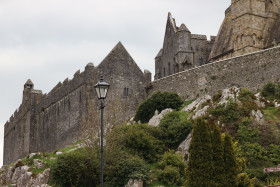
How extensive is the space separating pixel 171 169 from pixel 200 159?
16.2 ft

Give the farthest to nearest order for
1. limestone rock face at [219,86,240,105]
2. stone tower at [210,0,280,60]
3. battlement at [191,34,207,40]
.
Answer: battlement at [191,34,207,40], stone tower at [210,0,280,60], limestone rock face at [219,86,240,105]

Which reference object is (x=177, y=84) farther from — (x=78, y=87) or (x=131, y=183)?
(x=131, y=183)

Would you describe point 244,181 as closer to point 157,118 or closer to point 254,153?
point 254,153

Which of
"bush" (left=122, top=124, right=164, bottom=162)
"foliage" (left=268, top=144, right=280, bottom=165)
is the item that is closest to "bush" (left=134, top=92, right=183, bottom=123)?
"bush" (left=122, top=124, right=164, bottom=162)

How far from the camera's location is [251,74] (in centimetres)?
3572

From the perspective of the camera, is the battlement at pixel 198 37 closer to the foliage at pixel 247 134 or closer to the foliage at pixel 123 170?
the foliage at pixel 247 134

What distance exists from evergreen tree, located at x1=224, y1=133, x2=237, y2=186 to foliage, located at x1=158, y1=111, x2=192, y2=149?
8750 mm

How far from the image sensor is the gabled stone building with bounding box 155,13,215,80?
49531mm

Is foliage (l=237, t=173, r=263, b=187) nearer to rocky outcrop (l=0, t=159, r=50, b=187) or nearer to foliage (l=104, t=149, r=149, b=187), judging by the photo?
foliage (l=104, t=149, r=149, b=187)

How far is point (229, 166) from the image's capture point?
67.4ft

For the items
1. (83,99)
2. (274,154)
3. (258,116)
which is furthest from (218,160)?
(83,99)

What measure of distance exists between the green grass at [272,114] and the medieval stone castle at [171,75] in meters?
3.90

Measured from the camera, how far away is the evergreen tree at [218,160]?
20167 millimetres

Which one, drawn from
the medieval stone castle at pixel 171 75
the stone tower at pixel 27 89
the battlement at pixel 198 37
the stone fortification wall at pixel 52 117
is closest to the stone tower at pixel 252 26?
the medieval stone castle at pixel 171 75
